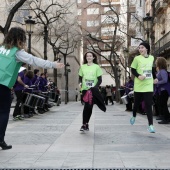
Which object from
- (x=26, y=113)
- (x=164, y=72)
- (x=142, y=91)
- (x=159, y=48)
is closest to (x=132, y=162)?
(x=142, y=91)

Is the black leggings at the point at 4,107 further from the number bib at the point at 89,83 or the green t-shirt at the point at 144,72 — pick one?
the green t-shirt at the point at 144,72

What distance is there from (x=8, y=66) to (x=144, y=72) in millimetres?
3562

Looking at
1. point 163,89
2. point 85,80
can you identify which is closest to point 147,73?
point 85,80

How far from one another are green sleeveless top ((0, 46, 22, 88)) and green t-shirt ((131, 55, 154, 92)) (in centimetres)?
334

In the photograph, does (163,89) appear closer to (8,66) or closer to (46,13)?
(8,66)

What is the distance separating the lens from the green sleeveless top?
632cm

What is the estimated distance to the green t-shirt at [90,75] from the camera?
9.07m

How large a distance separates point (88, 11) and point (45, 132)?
8629 centimetres

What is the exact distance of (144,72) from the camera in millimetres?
8953

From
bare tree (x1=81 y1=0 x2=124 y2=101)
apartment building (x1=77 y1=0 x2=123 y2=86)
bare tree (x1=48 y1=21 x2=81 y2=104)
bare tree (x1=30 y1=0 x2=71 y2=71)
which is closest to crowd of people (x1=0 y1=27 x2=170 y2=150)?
bare tree (x1=30 y1=0 x2=71 y2=71)

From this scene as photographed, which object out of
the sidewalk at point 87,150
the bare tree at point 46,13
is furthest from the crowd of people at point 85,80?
the bare tree at point 46,13

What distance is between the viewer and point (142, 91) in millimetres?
8906

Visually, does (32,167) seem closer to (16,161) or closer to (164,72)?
(16,161)

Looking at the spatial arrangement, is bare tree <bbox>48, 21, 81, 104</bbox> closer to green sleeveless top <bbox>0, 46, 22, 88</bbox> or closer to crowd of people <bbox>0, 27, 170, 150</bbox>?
crowd of people <bbox>0, 27, 170, 150</bbox>
